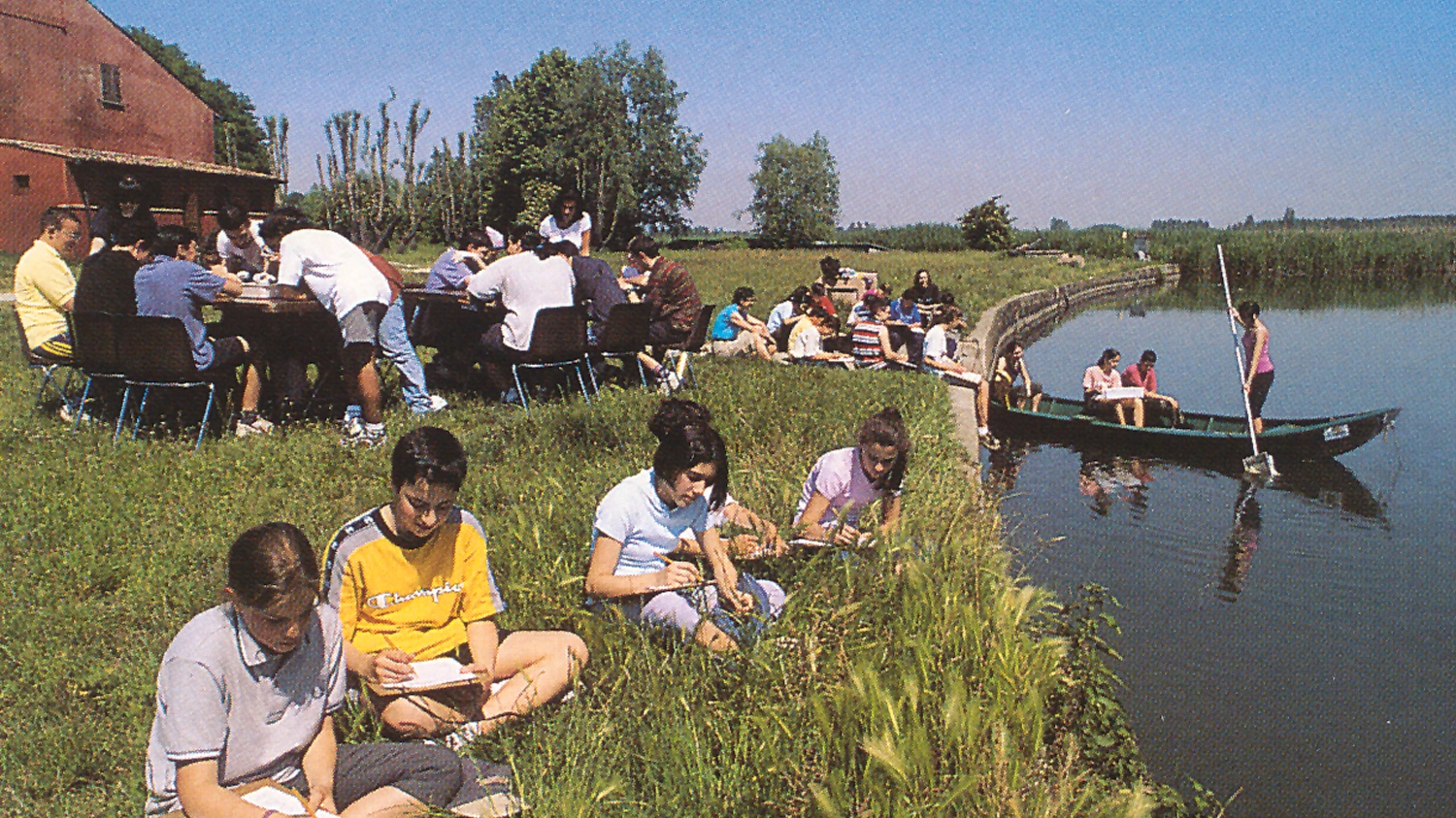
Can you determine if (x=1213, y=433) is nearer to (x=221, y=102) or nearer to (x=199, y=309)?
(x=199, y=309)

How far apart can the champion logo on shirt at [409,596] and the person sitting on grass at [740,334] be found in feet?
32.4

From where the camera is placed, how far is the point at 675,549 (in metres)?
4.57

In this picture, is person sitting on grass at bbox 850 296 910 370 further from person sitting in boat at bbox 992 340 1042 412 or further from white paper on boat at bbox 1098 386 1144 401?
white paper on boat at bbox 1098 386 1144 401

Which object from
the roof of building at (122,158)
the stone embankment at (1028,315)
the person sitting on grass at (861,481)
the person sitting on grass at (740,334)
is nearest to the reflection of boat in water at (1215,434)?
the stone embankment at (1028,315)

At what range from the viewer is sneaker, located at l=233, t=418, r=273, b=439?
25.6 feet

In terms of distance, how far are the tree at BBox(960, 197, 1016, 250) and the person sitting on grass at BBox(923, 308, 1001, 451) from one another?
159ft

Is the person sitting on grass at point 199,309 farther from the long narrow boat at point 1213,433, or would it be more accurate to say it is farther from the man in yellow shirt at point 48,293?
the long narrow boat at point 1213,433

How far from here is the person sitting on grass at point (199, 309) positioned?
7.74 m

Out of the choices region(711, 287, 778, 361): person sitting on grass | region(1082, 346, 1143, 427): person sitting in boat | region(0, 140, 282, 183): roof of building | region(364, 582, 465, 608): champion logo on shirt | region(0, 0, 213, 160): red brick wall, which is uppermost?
region(0, 0, 213, 160): red brick wall

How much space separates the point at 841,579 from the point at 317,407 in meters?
5.51

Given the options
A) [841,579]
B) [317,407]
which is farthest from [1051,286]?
[841,579]

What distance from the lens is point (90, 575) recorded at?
512cm

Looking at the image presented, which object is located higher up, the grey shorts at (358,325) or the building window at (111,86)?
the building window at (111,86)

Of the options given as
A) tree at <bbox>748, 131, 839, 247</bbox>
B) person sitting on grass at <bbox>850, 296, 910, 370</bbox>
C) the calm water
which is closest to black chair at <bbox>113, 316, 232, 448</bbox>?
the calm water
